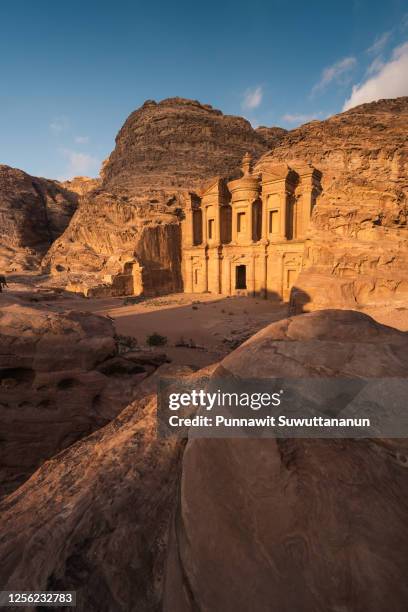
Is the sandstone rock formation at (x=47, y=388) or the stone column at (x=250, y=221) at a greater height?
the stone column at (x=250, y=221)

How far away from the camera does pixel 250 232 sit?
78.9 ft

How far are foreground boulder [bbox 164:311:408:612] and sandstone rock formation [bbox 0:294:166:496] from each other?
3618 mm

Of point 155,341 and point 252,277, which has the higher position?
point 252,277

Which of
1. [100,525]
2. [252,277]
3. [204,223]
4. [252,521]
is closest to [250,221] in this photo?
[204,223]

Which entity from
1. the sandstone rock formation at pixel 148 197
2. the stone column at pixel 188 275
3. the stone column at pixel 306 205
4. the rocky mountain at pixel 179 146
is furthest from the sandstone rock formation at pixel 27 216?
the stone column at pixel 306 205

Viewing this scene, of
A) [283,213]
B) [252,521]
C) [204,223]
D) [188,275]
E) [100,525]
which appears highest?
[204,223]

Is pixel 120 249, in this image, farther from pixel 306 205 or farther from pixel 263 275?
pixel 306 205

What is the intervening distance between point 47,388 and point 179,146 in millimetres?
47140

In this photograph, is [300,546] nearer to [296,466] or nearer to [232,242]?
[296,466]

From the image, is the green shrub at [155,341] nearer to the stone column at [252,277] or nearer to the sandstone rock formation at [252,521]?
the sandstone rock formation at [252,521]

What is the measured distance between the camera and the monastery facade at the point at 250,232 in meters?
21.8

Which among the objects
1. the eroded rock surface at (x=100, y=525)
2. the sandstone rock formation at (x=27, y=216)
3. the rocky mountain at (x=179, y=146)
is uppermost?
the rocky mountain at (x=179, y=146)

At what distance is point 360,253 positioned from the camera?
816 cm

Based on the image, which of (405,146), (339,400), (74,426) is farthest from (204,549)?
(405,146)
